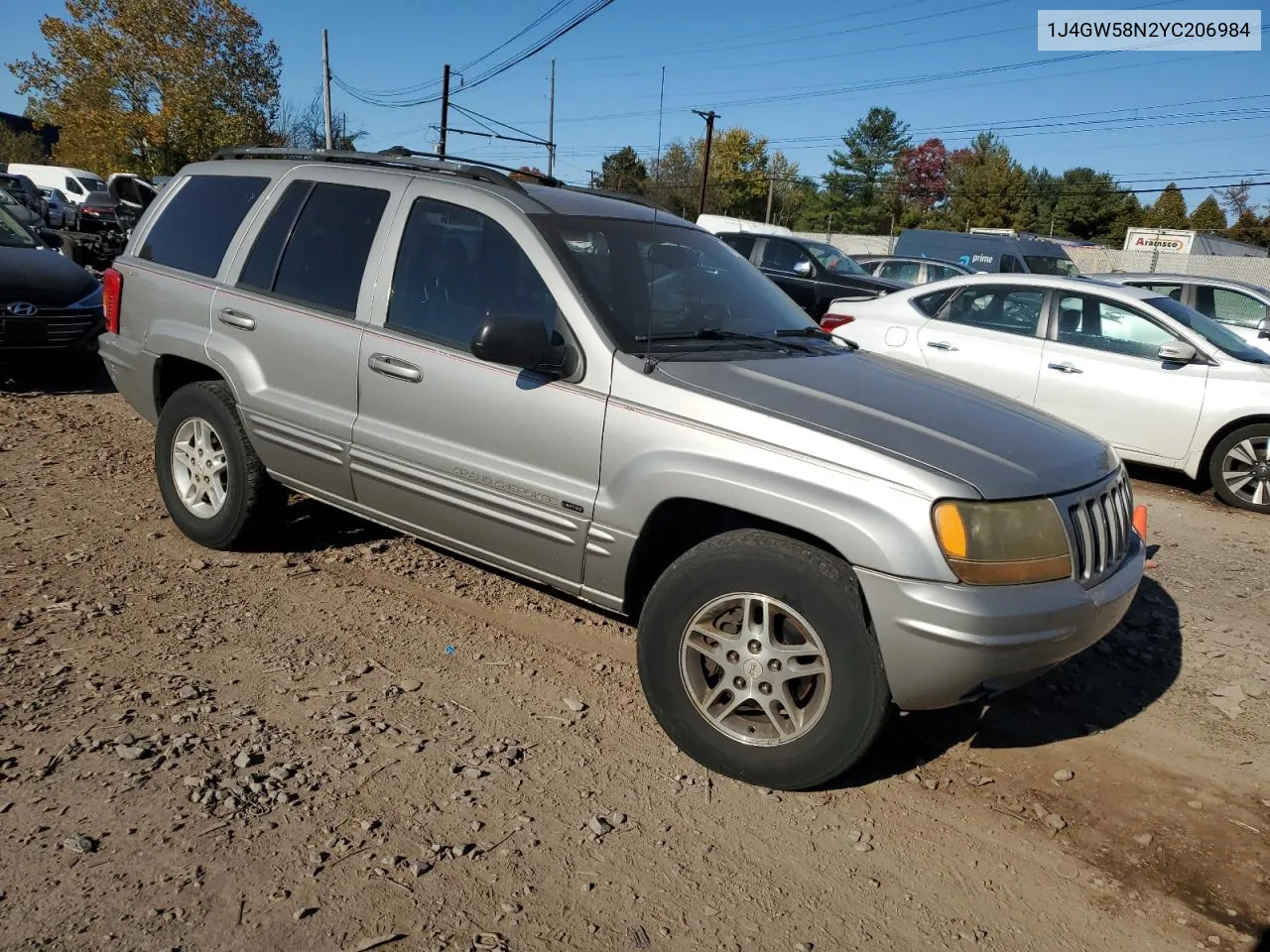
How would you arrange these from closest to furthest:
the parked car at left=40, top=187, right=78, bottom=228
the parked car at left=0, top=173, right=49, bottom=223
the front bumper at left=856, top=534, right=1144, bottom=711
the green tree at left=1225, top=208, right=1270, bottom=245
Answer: the front bumper at left=856, top=534, right=1144, bottom=711, the parked car at left=0, top=173, right=49, bottom=223, the parked car at left=40, top=187, right=78, bottom=228, the green tree at left=1225, top=208, right=1270, bottom=245

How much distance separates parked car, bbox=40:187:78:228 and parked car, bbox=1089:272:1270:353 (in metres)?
34.2

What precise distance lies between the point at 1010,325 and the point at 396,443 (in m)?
6.11

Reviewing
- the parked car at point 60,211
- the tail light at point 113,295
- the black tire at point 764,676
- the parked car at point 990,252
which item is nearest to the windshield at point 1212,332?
the black tire at point 764,676

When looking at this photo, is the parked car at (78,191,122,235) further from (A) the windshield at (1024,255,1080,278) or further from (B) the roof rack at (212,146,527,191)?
(B) the roof rack at (212,146,527,191)

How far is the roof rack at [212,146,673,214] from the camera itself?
165 inches

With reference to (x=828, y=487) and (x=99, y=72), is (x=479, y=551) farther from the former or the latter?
(x=99, y=72)

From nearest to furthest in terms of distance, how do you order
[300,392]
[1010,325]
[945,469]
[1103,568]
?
[945,469]
[1103,568]
[300,392]
[1010,325]

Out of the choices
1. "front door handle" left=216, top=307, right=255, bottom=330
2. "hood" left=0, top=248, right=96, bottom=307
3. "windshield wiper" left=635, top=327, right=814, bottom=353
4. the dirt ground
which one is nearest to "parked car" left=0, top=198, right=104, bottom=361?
"hood" left=0, top=248, right=96, bottom=307

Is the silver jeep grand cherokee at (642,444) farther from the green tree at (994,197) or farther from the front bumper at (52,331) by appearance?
the green tree at (994,197)

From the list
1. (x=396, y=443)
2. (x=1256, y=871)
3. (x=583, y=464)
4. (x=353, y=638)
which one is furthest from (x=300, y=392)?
(x=1256, y=871)

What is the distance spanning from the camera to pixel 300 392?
4.40 metres

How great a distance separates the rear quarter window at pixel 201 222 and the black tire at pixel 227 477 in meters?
0.62

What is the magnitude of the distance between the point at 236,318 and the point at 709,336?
7.44ft

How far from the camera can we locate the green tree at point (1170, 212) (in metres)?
66.4
